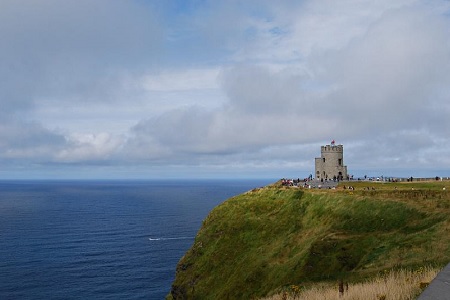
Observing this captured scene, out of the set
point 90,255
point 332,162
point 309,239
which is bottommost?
point 90,255

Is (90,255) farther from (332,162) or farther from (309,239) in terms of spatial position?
(309,239)

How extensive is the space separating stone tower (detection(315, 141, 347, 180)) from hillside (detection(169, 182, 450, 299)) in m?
22.5

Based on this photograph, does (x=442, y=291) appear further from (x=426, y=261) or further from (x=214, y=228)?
(x=214, y=228)

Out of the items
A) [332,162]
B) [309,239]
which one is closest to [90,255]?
[332,162]

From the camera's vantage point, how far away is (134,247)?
105562mm

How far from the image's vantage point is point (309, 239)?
150 ft

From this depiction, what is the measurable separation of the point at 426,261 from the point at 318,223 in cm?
2133

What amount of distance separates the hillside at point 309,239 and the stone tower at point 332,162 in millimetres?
22496

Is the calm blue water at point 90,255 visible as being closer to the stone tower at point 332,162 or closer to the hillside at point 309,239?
the hillside at point 309,239

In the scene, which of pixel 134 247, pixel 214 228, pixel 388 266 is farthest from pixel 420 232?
pixel 134 247

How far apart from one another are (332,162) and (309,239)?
41.0 metres

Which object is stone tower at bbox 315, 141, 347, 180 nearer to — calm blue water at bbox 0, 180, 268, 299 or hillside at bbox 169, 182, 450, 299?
hillside at bbox 169, 182, 450, 299

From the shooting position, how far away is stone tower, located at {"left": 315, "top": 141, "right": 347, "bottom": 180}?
8331 centimetres

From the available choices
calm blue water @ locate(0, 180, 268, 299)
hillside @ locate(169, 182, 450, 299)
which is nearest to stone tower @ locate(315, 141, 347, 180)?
hillside @ locate(169, 182, 450, 299)
